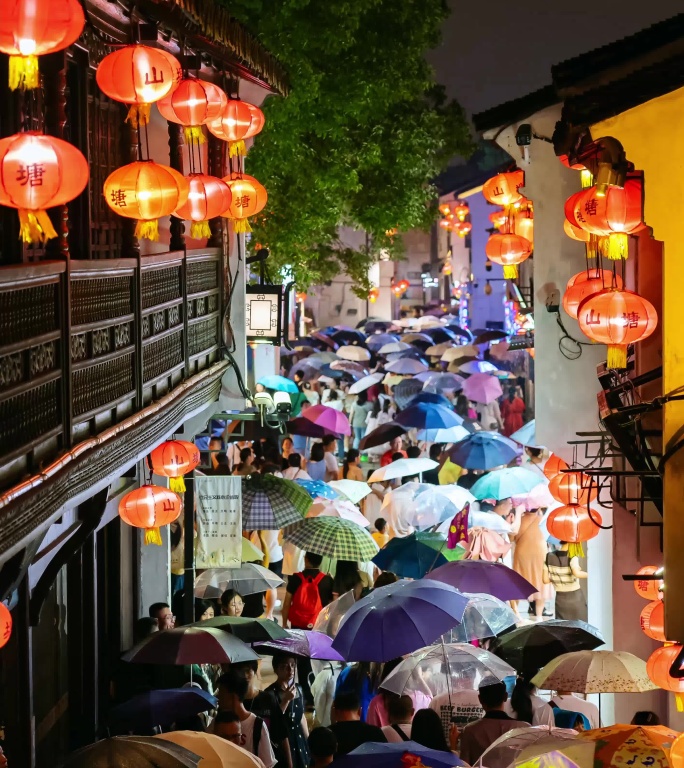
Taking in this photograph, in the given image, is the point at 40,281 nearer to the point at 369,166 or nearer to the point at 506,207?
the point at 506,207

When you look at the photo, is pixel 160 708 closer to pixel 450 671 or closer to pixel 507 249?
pixel 450 671

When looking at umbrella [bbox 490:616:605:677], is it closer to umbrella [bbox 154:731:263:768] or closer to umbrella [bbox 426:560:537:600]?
umbrella [bbox 426:560:537:600]

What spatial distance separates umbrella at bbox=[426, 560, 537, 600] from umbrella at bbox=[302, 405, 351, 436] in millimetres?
10788

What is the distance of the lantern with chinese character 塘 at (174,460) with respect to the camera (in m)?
14.3

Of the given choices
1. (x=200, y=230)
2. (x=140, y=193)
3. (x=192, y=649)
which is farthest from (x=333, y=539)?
(x=140, y=193)

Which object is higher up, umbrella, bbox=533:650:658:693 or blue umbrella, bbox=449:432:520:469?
blue umbrella, bbox=449:432:520:469

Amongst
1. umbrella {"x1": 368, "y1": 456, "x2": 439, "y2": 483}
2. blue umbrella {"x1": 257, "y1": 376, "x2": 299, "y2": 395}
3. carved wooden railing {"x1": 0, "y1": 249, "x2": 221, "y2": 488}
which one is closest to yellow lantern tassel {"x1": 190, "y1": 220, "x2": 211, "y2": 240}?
carved wooden railing {"x1": 0, "y1": 249, "x2": 221, "y2": 488}

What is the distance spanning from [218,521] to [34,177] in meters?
9.38

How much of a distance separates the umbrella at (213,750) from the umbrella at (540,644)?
13.7ft

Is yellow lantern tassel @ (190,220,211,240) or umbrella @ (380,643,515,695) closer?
umbrella @ (380,643,515,695)

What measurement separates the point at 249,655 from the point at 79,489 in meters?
3.63

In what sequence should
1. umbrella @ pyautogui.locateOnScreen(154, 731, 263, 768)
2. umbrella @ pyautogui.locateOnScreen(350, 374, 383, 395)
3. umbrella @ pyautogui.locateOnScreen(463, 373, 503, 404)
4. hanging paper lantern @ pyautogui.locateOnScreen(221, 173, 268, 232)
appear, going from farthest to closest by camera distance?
umbrella @ pyautogui.locateOnScreen(350, 374, 383, 395), umbrella @ pyautogui.locateOnScreen(463, 373, 503, 404), hanging paper lantern @ pyautogui.locateOnScreen(221, 173, 268, 232), umbrella @ pyautogui.locateOnScreen(154, 731, 263, 768)

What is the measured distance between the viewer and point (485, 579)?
14133 millimetres

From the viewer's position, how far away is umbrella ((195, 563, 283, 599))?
1556 centimetres
